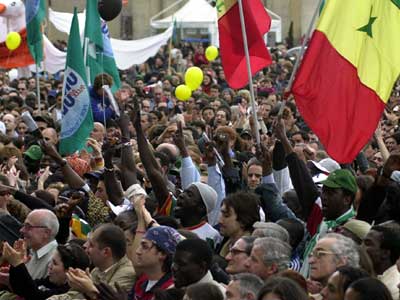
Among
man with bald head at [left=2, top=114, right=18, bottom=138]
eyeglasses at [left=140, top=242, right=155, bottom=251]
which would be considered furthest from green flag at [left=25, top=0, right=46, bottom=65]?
eyeglasses at [left=140, top=242, right=155, bottom=251]

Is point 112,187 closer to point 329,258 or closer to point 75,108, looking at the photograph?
point 75,108

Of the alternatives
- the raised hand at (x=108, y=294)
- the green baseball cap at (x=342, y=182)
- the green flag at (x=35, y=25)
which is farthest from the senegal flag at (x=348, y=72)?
the green flag at (x=35, y=25)

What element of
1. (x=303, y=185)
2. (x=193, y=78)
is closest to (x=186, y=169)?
(x=303, y=185)

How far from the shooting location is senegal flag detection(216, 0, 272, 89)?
13.2 m

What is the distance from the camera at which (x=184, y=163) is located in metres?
12.3

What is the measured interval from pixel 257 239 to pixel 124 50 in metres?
23.4

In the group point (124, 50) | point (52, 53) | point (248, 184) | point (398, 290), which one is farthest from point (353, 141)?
point (124, 50)

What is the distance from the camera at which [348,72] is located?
11.3m

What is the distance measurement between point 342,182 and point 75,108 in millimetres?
5852

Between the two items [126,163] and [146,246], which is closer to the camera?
[146,246]

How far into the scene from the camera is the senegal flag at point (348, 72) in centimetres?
1102

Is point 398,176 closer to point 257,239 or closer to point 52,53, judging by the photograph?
point 257,239

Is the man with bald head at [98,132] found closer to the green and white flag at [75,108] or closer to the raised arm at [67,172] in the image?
the green and white flag at [75,108]

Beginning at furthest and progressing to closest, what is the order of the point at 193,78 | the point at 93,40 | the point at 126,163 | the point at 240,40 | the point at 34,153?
the point at 193,78 → the point at 93,40 → the point at 34,153 → the point at 240,40 → the point at 126,163
